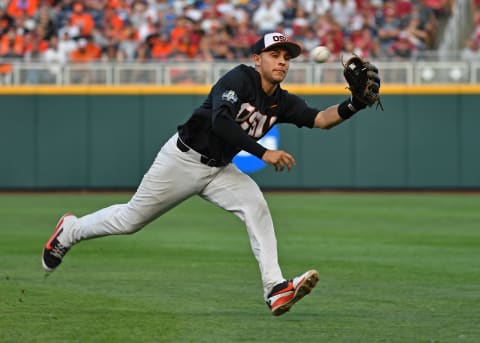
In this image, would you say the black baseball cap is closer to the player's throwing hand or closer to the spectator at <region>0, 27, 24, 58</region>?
the player's throwing hand

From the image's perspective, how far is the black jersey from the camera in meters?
7.09

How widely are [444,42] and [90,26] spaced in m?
7.16

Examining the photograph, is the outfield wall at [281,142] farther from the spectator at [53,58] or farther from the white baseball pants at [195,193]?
the white baseball pants at [195,193]

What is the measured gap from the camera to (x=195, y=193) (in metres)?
7.55

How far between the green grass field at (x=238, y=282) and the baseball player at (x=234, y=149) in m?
0.55

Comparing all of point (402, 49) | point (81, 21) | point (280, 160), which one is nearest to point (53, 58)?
point (81, 21)

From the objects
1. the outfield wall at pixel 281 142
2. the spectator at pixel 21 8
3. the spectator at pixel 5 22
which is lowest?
the outfield wall at pixel 281 142

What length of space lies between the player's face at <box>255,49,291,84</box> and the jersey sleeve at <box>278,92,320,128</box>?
0.34m

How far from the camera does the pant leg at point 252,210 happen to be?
716cm

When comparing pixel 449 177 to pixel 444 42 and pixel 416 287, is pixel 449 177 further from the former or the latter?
pixel 416 287

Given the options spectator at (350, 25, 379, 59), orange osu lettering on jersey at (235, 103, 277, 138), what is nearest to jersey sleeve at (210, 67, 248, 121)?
orange osu lettering on jersey at (235, 103, 277, 138)

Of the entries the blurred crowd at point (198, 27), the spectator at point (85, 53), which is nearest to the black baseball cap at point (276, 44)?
the blurred crowd at point (198, 27)

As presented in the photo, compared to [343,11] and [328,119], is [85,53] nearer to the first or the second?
[343,11]

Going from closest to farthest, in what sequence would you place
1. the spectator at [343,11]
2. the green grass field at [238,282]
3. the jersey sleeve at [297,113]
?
the green grass field at [238,282], the jersey sleeve at [297,113], the spectator at [343,11]
